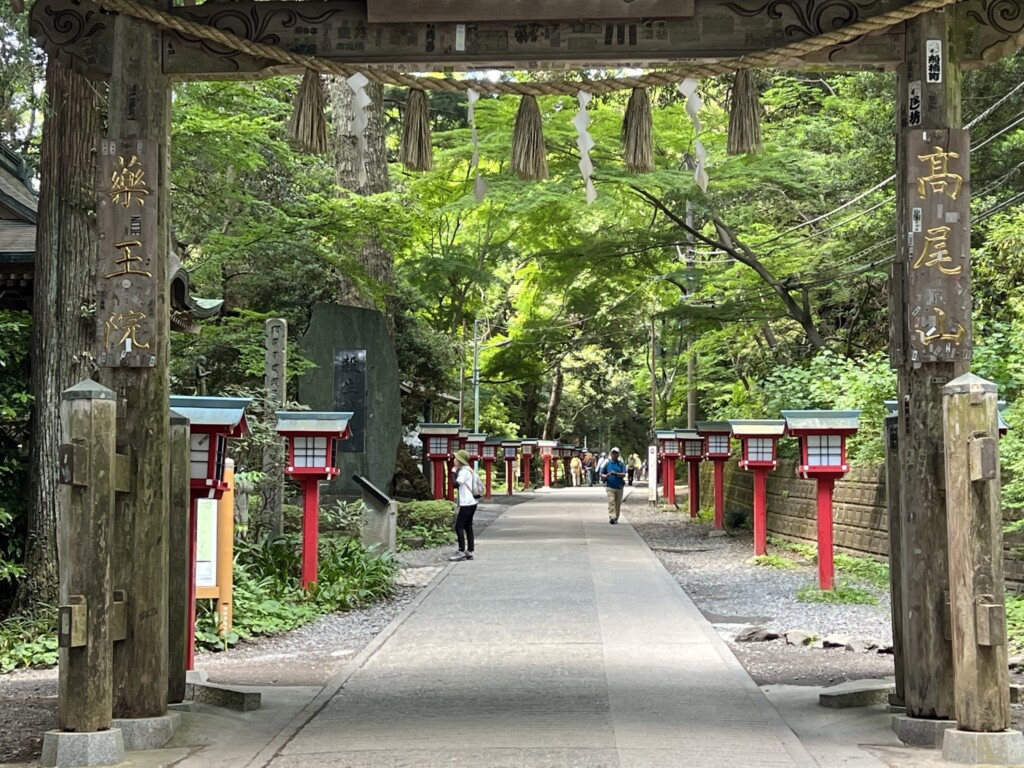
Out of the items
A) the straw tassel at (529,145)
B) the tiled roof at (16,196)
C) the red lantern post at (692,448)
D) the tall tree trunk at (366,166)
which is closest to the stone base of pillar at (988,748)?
the straw tassel at (529,145)

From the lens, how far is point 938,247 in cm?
713

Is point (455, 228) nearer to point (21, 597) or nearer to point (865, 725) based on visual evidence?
point (21, 597)

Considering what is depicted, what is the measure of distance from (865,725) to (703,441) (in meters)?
18.5

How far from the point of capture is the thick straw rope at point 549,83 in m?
7.26

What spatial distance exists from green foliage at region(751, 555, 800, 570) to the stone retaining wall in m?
0.91

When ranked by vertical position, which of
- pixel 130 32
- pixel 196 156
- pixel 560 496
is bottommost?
pixel 560 496

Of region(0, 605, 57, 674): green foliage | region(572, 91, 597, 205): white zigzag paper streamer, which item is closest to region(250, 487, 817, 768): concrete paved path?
region(0, 605, 57, 674): green foliage

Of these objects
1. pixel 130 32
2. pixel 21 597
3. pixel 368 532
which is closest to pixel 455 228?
pixel 368 532

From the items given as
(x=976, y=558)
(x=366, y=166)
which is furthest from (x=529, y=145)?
(x=366, y=166)

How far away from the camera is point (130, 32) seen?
7.42 meters

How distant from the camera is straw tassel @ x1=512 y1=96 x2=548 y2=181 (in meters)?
7.84

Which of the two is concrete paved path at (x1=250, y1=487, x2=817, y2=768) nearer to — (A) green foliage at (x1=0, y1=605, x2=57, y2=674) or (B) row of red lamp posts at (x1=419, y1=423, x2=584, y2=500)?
(A) green foliage at (x1=0, y1=605, x2=57, y2=674)

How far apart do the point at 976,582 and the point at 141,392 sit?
4.91 metres

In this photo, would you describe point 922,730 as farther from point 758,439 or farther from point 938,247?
point 758,439
